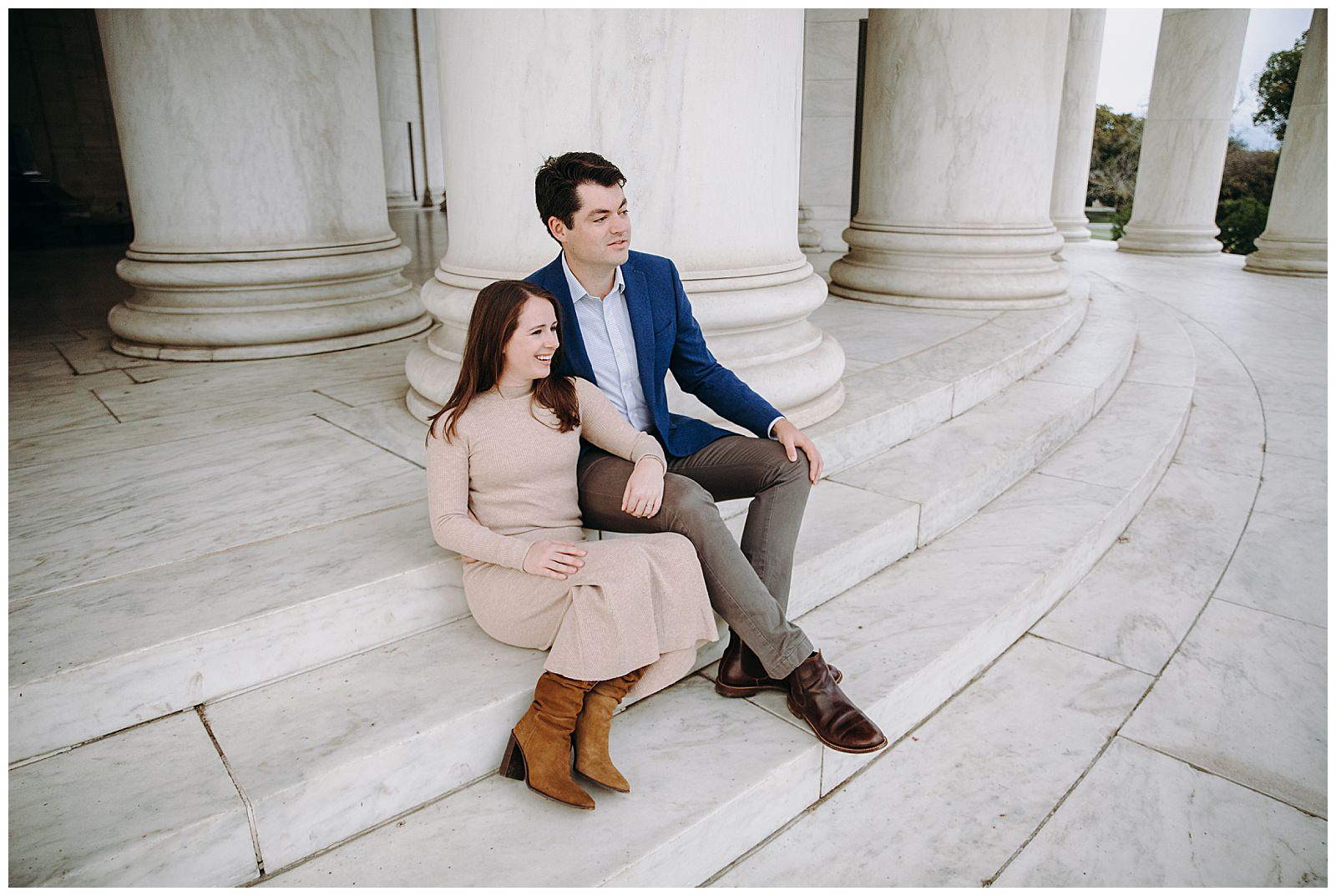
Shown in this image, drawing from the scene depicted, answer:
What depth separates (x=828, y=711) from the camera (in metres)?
4.23

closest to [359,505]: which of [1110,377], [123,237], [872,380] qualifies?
[872,380]

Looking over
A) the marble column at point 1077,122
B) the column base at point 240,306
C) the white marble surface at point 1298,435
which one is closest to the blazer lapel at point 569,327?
the column base at point 240,306

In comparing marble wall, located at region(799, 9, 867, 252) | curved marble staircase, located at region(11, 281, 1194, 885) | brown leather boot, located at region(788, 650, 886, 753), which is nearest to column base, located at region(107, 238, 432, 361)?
curved marble staircase, located at region(11, 281, 1194, 885)

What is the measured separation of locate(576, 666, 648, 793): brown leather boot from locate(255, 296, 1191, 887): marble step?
0.39 ft

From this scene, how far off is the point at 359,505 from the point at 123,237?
20706 millimetres

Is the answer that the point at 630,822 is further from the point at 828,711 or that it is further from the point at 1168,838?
the point at 1168,838

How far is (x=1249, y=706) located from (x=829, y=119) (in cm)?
1482

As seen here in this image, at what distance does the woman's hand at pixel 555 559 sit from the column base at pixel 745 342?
2.66m

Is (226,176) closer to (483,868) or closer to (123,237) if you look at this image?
(483,868)

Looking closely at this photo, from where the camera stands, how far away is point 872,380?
8.13 m

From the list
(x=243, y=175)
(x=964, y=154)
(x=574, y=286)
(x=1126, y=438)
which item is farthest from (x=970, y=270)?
(x=243, y=175)

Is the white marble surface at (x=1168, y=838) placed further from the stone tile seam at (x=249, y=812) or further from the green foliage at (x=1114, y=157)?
the green foliage at (x=1114, y=157)

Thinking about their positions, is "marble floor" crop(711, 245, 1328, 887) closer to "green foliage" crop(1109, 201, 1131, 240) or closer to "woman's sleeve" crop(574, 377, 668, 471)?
"woman's sleeve" crop(574, 377, 668, 471)

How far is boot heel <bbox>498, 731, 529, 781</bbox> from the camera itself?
3904 mm
